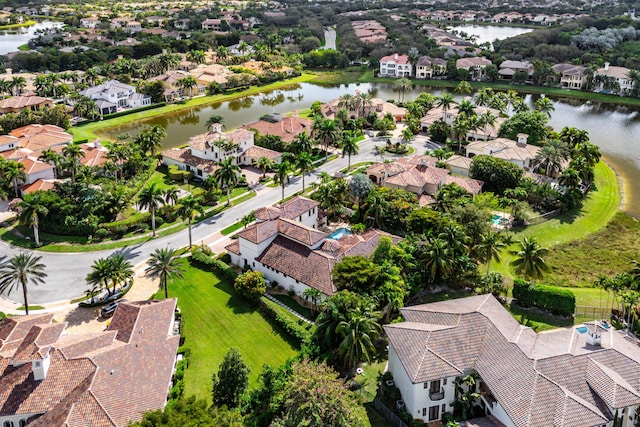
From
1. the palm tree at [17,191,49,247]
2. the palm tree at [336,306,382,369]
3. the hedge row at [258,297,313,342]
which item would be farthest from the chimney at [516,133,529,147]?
the palm tree at [17,191,49,247]

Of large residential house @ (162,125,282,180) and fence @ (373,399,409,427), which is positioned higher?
large residential house @ (162,125,282,180)

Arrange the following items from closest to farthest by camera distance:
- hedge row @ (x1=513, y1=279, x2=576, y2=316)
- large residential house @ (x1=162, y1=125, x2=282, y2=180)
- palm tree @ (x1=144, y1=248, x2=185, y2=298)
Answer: hedge row @ (x1=513, y1=279, x2=576, y2=316) → palm tree @ (x1=144, y1=248, x2=185, y2=298) → large residential house @ (x1=162, y1=125, x2=282, y2=180)

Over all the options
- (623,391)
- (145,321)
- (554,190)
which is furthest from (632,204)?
(145,321)

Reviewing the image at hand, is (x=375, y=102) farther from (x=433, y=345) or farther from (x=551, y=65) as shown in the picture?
(x=433, y=345)

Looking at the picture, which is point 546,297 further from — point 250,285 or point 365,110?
point 365,110

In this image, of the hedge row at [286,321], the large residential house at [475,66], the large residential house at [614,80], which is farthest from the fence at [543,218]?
the large residential house at [475,66]

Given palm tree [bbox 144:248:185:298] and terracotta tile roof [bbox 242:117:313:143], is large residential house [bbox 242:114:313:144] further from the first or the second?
palm tree [bbox 144:248:185:298]

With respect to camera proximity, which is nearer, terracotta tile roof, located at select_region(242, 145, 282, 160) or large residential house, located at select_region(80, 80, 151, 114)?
terracotta tile roof, located at select_region(242, 145, 282, 160)
